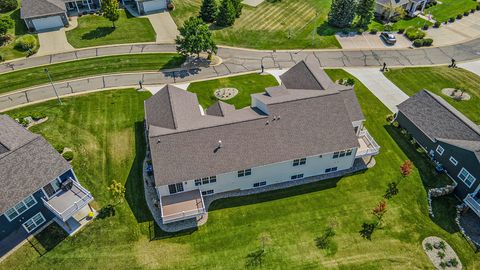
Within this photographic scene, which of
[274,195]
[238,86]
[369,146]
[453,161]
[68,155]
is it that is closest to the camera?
[274,195]

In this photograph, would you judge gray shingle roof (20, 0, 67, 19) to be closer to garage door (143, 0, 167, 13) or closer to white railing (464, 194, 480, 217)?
garage door (143, 0, 167, 13)

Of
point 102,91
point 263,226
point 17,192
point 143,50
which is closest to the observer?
point 17,192

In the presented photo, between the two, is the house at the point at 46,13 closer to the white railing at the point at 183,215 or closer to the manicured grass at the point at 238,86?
the manicured grass at the point at 238,86

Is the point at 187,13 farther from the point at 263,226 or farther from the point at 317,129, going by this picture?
the point at 263,226

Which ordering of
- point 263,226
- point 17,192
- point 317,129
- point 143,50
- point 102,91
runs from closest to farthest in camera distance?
point 17,192, point 263,226, point 317,129, point 102,91, point 143,50

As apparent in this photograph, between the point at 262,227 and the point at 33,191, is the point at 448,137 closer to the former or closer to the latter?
the point at 262,227

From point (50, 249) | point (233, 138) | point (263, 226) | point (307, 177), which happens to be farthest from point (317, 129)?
point (50, 249)

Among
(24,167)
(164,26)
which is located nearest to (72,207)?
(24,167)
